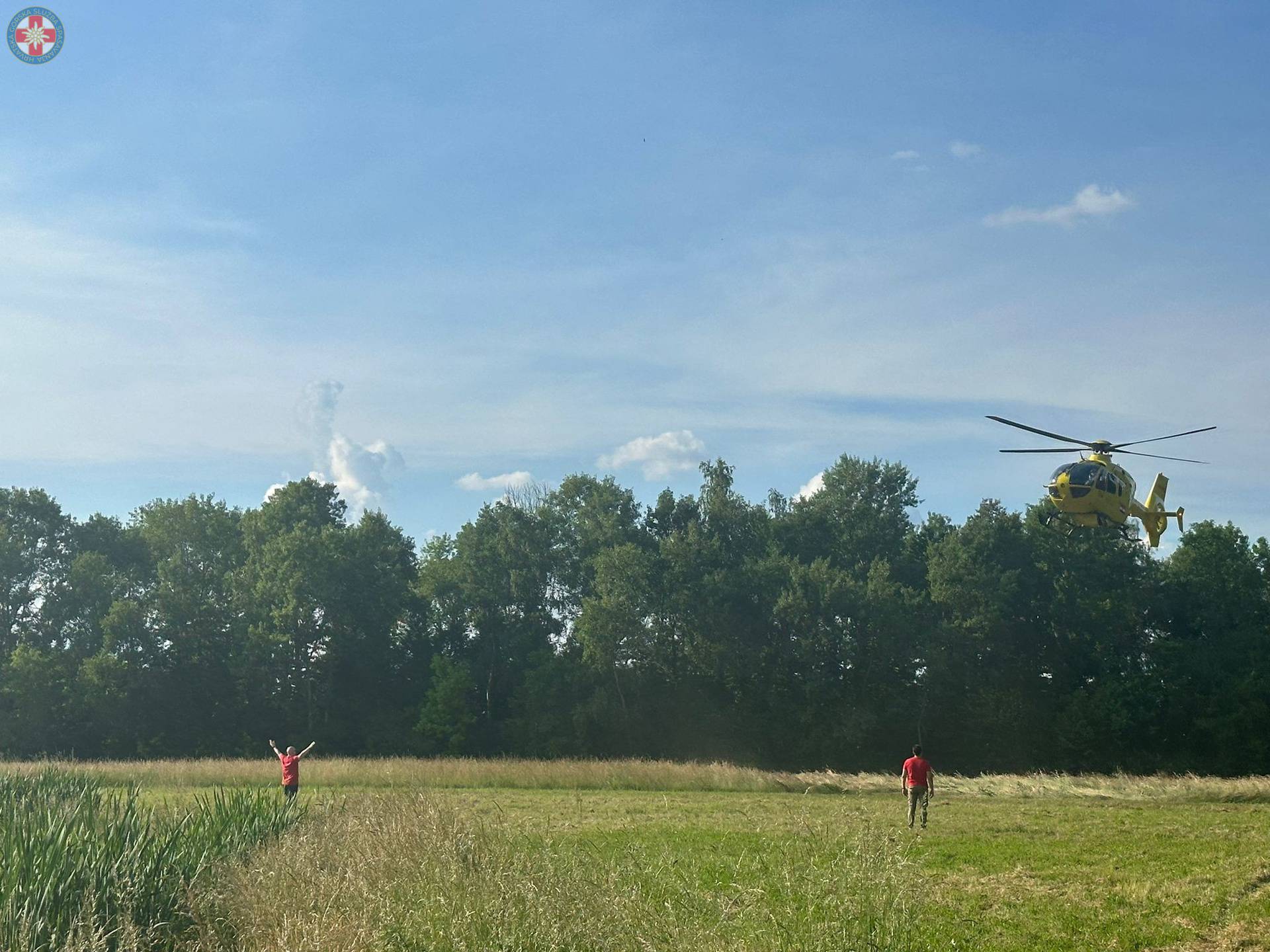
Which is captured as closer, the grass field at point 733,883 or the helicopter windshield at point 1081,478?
the grass field at point 733,883

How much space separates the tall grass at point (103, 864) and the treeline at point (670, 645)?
45.4 metres

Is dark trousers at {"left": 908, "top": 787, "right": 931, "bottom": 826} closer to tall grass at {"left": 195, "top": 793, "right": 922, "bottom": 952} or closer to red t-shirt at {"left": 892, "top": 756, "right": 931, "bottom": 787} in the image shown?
red t-shirt at {"left": 892, "top": 756, "right": 931, "bottom": 787}

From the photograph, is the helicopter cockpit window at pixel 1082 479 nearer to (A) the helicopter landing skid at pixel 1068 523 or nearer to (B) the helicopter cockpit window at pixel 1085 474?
(B) the helicopter cockpit window at pixel 1085 474

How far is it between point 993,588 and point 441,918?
1976 inches

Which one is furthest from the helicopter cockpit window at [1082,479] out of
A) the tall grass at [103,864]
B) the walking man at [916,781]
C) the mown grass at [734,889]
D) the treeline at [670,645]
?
the treeline at [670,645]

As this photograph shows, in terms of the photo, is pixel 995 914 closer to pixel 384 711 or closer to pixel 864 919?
pixel 864 919

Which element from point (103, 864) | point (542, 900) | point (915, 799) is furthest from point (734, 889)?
point (915, 799)

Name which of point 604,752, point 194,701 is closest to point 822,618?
point 604,752

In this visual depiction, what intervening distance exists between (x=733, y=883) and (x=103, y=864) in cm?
532

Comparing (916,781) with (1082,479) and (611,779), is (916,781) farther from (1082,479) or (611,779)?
(611,779)

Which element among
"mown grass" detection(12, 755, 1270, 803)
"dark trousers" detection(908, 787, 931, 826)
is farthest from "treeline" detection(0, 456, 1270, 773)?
"dark trousers" detection(908, 787, 931, 826)

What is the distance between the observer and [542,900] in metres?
8.23

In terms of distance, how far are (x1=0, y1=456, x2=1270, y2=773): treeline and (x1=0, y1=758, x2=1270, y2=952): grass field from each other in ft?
106

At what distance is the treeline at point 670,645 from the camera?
174ft
